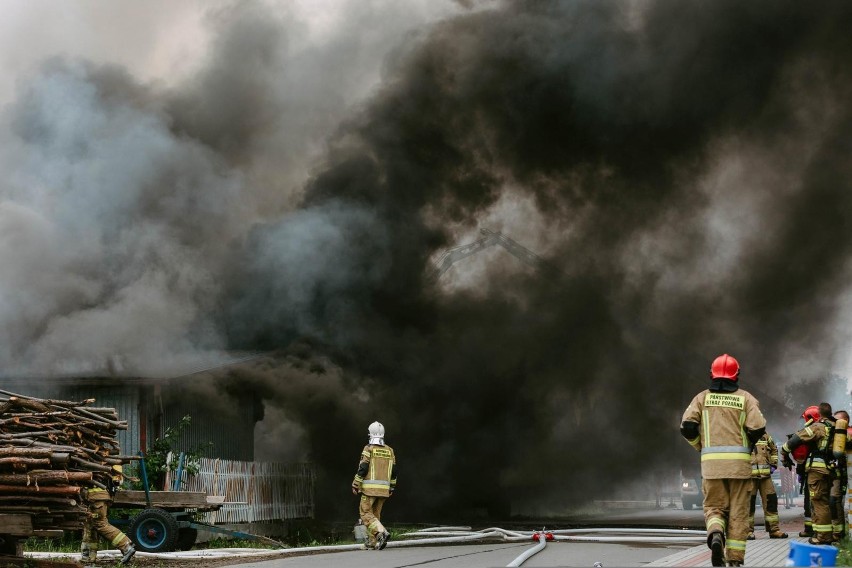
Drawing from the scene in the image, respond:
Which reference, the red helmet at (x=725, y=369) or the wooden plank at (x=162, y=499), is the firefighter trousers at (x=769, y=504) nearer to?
the red helmet at (x=725, y=369)

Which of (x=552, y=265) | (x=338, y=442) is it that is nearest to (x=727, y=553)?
(x=338, y=442)

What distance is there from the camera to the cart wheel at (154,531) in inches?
536

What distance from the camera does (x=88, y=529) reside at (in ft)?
38.8

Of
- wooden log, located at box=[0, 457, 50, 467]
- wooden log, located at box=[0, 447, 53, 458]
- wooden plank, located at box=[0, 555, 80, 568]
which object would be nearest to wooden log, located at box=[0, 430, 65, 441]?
wooden log, located at box=[0, 447, 53, 458]

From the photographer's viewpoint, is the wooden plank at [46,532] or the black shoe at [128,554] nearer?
the wooden plank at [46,532]

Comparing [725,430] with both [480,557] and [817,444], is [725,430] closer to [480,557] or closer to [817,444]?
[817,444]

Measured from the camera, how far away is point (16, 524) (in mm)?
10039

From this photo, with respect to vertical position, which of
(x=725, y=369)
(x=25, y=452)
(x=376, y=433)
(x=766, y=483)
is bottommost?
(x=766, y=483)

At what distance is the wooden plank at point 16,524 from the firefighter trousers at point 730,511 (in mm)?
6757

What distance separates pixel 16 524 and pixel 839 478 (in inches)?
388

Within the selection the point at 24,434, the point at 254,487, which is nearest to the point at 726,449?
the point at 24,434

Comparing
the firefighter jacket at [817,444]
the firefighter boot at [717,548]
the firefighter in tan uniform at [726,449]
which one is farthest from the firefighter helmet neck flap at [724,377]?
the firefighter jacket at [817,444]

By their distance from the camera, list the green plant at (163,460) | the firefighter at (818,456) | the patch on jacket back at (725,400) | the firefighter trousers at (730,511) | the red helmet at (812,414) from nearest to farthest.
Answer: the firefighter trousers at (730,511)
the patch on jacket back at (725,400)
the firefighter at (818,456)
the red helmet at (812,414)
the green plant at (163,460)

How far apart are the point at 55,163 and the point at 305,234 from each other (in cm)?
566
